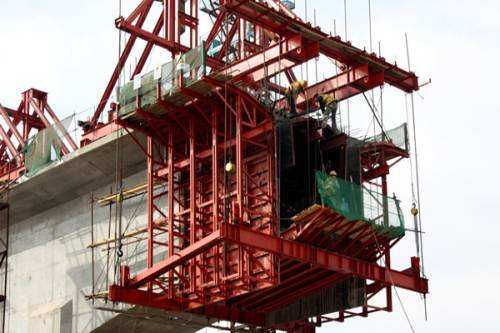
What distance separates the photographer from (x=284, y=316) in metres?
54.1

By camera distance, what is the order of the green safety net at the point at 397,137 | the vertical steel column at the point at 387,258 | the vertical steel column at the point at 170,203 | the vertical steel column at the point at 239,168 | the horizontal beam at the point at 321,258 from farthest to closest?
the green safety net at the point at 397,137 → the vertical steel column at the point at 387,258 → the vertical steel column at the point at 170,203 → the vertical steel column at the point at 239,168 → the horizontal beam at the point at 321,258

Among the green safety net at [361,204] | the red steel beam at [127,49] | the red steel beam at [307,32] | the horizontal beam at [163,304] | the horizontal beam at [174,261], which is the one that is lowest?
the horizontal beam at [163,304]

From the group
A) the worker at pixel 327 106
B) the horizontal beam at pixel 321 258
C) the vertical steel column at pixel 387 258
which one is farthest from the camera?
the worker at pixel 327 106

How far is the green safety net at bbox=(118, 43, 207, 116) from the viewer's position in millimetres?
50438

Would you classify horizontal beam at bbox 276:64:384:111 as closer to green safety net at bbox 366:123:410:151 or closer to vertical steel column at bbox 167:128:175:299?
green safety net at bbox 366:123:410:151

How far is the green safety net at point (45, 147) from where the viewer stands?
59875mm

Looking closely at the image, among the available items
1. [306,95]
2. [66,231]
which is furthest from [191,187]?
[66,231]

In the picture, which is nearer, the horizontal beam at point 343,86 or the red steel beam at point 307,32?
the red steel beam at point 307,32

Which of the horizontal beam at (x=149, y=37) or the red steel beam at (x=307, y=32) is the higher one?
the horizontal beam at (x=149, y=37)

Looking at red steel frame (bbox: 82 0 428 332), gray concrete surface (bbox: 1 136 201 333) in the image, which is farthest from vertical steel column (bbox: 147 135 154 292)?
gray concrete surface (bbox: 1 136 201 333)

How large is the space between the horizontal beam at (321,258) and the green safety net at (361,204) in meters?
1.54

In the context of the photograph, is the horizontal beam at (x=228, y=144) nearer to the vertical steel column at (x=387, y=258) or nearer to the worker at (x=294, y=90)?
the worker at (x=294, y=90)

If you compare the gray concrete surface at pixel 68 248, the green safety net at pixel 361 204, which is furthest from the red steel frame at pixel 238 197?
the gray concrete surface at pixel 68 248

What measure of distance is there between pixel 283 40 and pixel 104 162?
1211 centimetres
